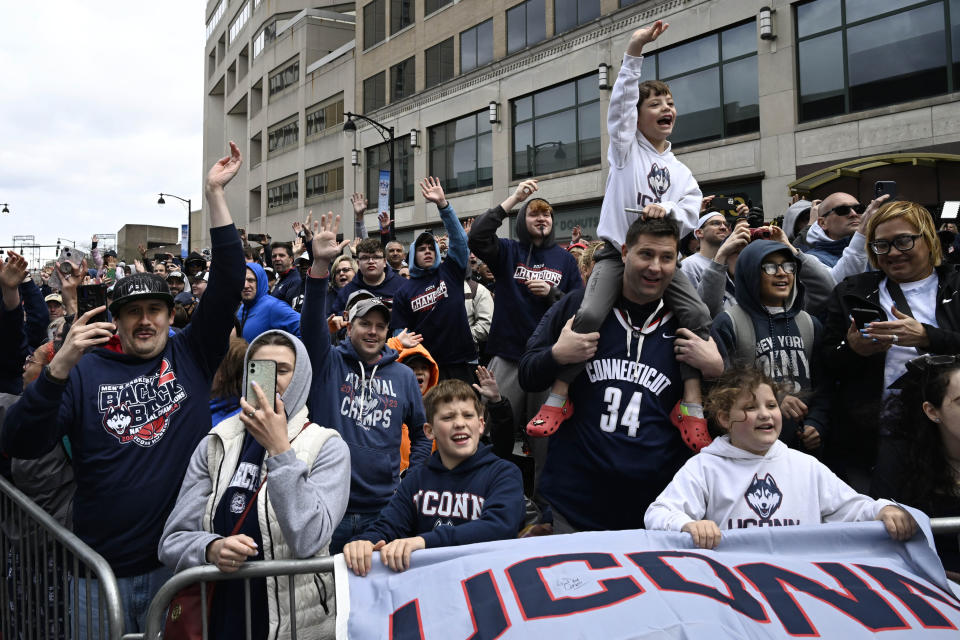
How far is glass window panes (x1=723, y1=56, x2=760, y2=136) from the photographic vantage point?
17969 mm

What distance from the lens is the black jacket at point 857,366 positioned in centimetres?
358

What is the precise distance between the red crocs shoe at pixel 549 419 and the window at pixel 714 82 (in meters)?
16.2

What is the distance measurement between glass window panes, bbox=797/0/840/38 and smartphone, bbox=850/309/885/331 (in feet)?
51.8

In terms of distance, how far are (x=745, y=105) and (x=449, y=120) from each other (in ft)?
44.2

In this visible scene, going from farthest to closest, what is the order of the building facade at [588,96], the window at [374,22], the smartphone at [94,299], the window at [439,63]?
the window at [374,22]
the window at [439,63]
the building facade at [588,96]
the smartphone at [94,299]

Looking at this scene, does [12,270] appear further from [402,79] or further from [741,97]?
[402,79]

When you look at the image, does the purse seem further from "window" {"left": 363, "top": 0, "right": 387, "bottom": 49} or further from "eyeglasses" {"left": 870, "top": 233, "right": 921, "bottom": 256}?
"window" {"left": 363, "top": 0, "right": 387, "bottom": 49}

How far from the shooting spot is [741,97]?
59.8ft

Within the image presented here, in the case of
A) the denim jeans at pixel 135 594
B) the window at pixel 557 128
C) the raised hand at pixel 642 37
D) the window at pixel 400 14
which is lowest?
the denim jeans at pixel 135 594

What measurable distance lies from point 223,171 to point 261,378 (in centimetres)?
167

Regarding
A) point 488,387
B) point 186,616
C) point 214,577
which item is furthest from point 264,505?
point 488,387

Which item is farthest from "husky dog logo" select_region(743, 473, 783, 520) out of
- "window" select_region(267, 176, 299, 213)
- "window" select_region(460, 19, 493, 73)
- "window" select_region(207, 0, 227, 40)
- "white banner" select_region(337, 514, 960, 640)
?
"window" select_region(207, 0, 227, 40)

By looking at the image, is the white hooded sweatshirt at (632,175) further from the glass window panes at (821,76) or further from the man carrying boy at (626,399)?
the glass window panes at (821,76)

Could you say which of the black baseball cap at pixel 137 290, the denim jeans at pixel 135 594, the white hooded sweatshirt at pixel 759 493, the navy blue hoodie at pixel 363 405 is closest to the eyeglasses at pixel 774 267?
the white hooded sweatshirt at pixel 759 493
